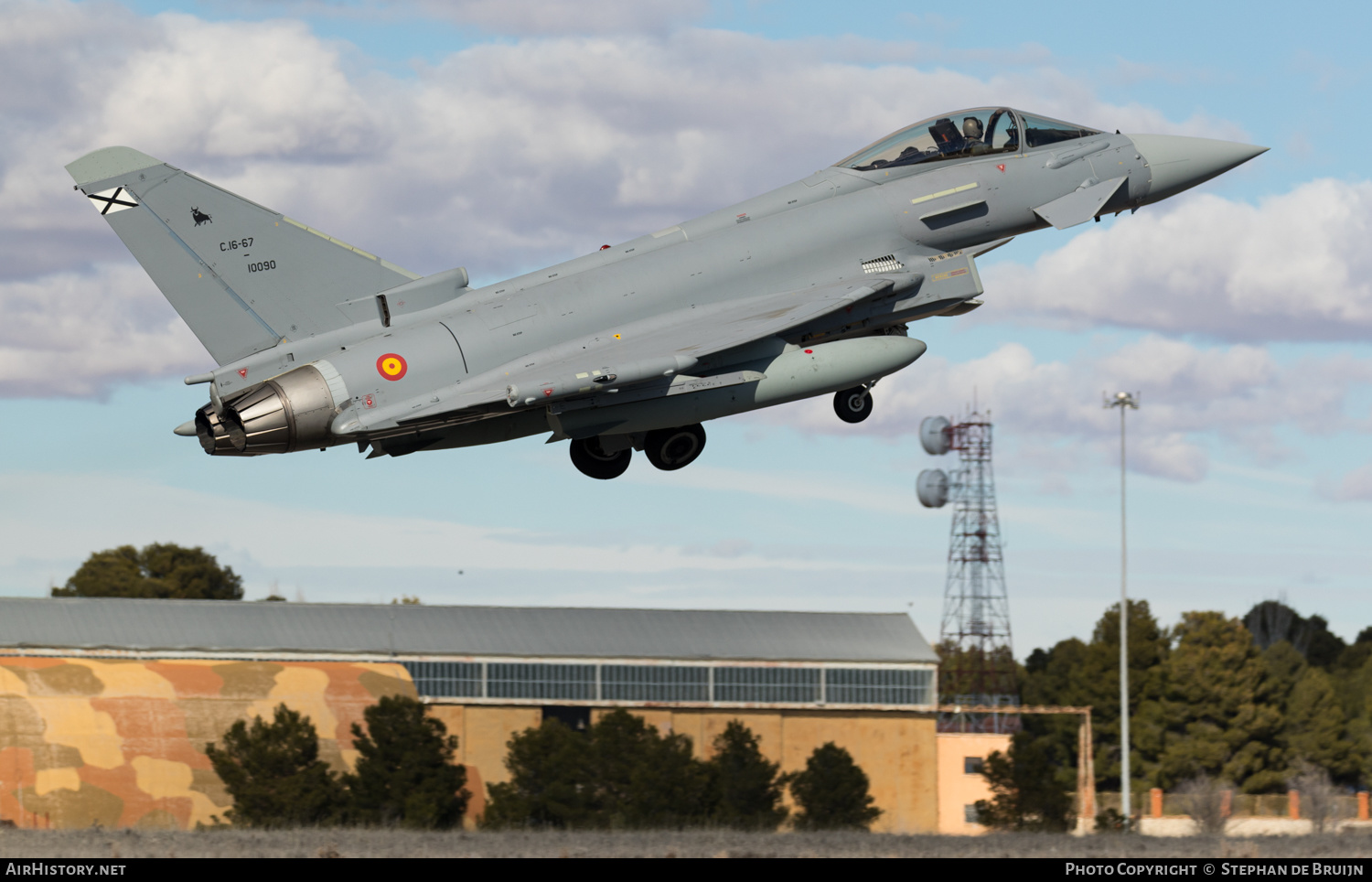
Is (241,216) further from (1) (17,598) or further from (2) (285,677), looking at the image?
(1) (17,598)

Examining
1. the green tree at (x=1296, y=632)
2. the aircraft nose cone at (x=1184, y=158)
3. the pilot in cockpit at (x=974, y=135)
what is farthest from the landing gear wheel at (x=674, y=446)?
the green tree at (x=1296, y=632)

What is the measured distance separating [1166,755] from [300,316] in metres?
80.9

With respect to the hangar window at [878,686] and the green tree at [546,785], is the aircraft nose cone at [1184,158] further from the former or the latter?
the hangar window at [878,686]

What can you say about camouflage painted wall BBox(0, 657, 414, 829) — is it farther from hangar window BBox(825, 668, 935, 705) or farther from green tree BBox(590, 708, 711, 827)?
hangar window BBox(825, 668, 935, 705)

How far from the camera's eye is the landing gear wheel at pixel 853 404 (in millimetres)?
23219

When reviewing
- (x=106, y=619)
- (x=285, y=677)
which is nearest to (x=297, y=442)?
(x=285, y=677)

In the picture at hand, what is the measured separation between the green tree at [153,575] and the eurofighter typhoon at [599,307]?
8862 centimetres

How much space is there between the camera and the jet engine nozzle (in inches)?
791

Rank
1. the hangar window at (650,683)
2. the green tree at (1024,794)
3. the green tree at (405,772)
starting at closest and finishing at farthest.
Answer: the green tree at (405,772)
the green tree at (1024,794)
the hangar window at (650,683)

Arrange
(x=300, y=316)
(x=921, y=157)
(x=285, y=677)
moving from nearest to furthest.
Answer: (x=300, y=316) < (x=921, y=157) < (x=285, y=677)

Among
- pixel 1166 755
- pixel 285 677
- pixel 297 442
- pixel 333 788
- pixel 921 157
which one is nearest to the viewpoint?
pixel 297 442

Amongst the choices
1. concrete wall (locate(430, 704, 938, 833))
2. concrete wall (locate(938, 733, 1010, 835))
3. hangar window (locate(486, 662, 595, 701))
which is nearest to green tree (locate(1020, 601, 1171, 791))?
concrete wall (locate(938, 733, 1010, 835))

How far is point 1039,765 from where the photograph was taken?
6531 cm

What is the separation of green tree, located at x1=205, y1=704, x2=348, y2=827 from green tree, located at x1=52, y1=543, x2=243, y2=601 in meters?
44.5
